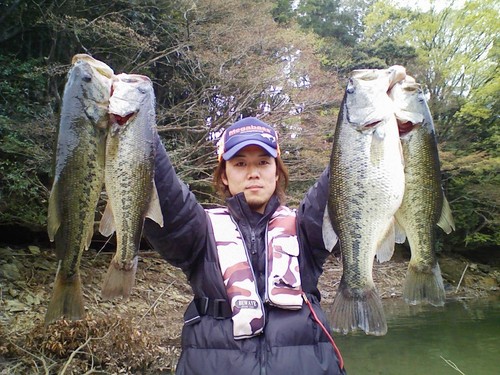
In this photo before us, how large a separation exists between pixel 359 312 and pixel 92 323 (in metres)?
6.45

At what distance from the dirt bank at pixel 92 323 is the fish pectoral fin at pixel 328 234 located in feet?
18.8

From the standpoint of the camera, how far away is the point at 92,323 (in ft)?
26.2

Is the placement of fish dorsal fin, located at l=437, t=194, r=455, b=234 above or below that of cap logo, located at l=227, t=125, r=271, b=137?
below

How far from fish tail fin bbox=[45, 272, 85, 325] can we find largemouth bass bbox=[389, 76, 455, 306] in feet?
6.52

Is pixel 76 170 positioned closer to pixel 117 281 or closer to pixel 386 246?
pixel 117 281

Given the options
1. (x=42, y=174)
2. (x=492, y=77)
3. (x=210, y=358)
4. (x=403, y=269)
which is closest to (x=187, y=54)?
(x=42, y=174)

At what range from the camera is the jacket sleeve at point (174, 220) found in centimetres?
276

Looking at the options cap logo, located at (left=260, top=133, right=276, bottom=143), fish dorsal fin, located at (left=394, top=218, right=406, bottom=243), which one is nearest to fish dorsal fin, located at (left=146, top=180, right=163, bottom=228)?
cap logo, located at (left=260, top=133, right=276, bottom=143)

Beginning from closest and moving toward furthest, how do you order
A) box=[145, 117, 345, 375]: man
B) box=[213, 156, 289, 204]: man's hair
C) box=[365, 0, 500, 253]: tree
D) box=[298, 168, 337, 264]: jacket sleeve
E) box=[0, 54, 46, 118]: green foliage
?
box=[145, 117, 345, 375]: man → box=[298, 168, 337, 264]: jacket sleeve → box=[213, 156, 289, 204]: man's hair → box=[0, 54, 46, 118]: green foliage → box=[365, 0, 500, 253]: tree

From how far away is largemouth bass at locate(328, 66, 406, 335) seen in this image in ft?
8.93

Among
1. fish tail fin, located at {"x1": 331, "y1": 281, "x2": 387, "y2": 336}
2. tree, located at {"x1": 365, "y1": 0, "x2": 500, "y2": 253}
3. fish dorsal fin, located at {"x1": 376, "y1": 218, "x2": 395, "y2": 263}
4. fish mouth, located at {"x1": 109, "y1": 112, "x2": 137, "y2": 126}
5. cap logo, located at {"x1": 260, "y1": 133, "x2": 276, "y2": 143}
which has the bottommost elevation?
fish tail fin, located at {"x1": 331, "y1": 281, "x2": 387, "y2": 336}

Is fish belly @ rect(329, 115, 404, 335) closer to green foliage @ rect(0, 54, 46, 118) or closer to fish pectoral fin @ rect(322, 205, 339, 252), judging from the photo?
fish pectoral fin @ rect(322, 205, 339, 252)

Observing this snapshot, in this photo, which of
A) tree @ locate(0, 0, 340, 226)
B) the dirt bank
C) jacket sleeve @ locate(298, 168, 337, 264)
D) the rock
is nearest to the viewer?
jacket sleeve @ locate(298, 168, 337, 264)

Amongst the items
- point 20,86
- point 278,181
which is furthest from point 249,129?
point 20,86
